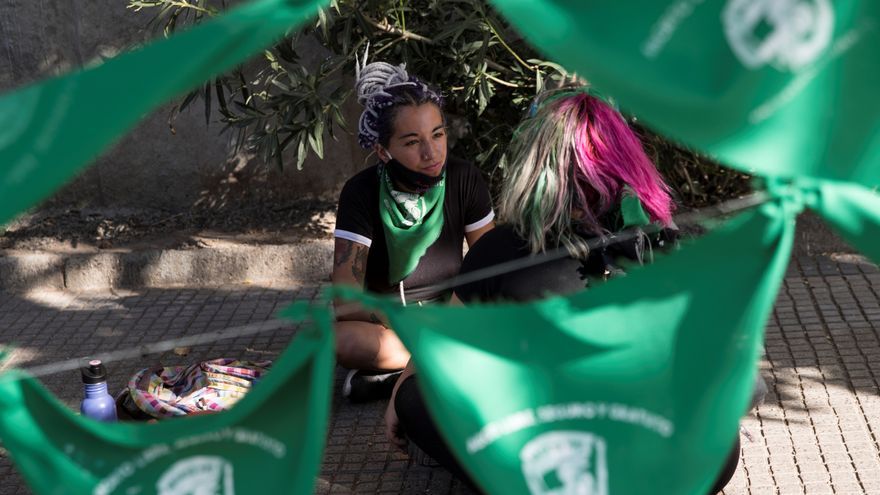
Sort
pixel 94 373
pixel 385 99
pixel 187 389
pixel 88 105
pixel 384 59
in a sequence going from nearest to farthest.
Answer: pixel 88 105
pixel 94 373
pixel 187 389
pixel 385 99
pixel 384 59

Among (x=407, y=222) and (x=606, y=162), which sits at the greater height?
(x=606, y=162)

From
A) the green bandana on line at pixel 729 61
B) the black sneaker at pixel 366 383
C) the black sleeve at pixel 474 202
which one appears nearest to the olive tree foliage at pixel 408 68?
the black sleeve at pixel 474 202

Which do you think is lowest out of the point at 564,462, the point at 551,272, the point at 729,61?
the point at 551,272

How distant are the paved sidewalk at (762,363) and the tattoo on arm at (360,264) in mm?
546

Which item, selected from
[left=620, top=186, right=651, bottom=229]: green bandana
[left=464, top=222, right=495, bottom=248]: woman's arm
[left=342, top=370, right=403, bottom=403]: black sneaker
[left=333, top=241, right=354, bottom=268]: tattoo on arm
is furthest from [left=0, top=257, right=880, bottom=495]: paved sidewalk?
[left=620, top=186, right=651, bottom=229]: green bandana

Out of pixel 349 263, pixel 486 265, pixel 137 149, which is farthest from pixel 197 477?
pixel 137 149

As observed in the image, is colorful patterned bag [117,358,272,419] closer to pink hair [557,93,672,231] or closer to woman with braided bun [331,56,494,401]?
woman with braided bun [331,56,494,401]

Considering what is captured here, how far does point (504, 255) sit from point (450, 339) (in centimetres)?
115

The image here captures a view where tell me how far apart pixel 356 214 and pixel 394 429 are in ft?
3.15

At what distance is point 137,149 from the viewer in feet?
22.2

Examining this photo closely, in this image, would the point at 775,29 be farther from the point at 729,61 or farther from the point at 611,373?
the point at 611,373

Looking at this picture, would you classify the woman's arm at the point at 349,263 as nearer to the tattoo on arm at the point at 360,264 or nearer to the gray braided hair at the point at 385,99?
the tattoo on arm at the point at 360,264

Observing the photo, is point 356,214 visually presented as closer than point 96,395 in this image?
No

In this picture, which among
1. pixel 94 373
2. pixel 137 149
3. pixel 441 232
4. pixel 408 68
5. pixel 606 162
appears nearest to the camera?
pixel 606 162
